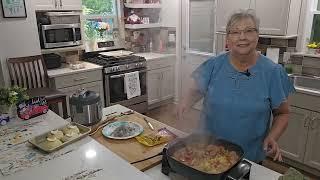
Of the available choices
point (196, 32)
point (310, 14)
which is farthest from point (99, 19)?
point (310, 14)

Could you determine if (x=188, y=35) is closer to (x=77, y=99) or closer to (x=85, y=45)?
(x=85, y=45)

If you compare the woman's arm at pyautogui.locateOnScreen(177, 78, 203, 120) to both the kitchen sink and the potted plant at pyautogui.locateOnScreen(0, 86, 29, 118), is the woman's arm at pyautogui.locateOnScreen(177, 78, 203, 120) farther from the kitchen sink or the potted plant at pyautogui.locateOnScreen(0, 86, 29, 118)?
the kitchen sink

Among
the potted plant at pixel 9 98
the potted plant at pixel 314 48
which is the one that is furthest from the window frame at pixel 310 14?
the potted plant at pixel 9 98

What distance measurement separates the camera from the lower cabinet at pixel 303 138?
2.49 metres

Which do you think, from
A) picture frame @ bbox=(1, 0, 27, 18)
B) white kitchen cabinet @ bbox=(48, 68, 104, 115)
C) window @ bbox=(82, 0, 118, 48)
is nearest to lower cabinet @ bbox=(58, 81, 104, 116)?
white kitchen cabinet @ bbox=(48, 68, 104, 115)

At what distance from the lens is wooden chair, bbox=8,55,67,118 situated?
3.00m

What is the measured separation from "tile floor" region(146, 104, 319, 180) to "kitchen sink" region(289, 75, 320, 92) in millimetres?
857

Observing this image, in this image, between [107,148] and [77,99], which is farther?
[77,99]

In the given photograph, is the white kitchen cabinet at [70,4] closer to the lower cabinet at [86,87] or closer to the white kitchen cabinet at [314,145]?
the lower cabinet at [86,87]

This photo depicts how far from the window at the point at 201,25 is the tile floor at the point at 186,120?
1.10 metres

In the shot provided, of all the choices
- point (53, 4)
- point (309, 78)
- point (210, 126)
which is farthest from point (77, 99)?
point (309, 78)

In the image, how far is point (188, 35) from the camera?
4270 mm

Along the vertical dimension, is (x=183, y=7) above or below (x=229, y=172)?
above

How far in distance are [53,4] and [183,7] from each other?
1.90m
